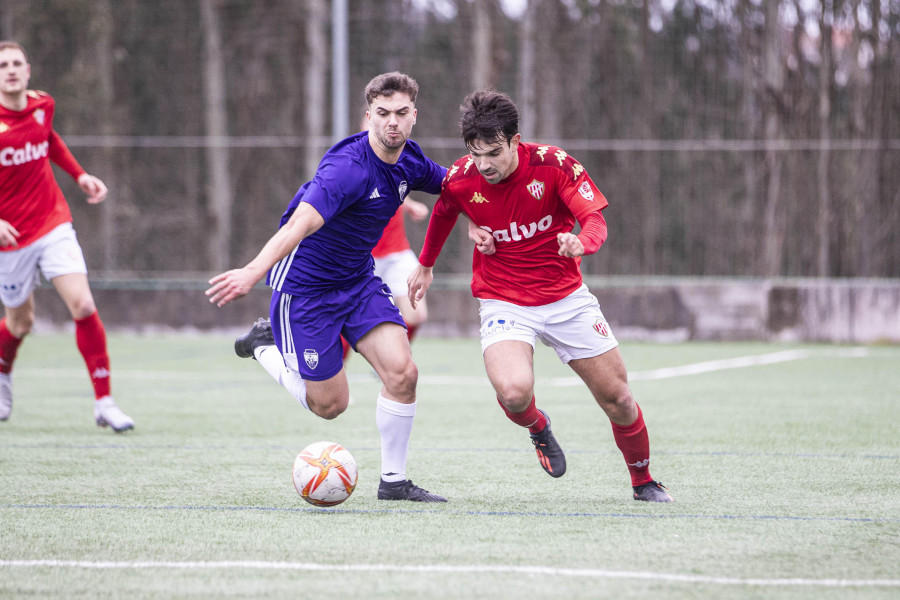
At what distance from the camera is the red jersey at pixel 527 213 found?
184 inches

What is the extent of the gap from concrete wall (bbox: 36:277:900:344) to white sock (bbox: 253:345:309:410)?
8279 millimetres

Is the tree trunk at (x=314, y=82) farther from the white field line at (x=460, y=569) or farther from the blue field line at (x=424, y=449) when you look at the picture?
the white field line at (x=460, y=569)

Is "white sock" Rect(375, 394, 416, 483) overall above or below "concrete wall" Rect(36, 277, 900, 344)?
above

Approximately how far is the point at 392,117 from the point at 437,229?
65 cm

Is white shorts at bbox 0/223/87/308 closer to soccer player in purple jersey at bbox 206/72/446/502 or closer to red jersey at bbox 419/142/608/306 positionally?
soccer player in purple jersey at bbox 206/72/446/502

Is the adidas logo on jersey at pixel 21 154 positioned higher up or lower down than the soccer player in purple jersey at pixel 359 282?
higher up

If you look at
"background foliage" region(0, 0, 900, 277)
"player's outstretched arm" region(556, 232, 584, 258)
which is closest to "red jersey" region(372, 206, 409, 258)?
"player's outstretched arm" region(556, 232, 584, 258)

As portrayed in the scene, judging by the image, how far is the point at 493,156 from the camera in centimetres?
454

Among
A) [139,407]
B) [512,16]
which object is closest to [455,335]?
[512,16]

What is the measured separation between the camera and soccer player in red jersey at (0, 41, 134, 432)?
649 centimetres

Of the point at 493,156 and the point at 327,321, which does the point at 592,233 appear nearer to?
the point at 493,156

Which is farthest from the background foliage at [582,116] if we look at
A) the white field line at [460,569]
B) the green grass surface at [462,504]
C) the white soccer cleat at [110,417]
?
the white field line at [460,569]

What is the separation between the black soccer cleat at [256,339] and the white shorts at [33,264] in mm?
1646

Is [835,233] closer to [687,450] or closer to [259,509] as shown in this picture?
[687,450]
